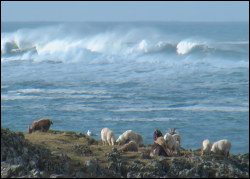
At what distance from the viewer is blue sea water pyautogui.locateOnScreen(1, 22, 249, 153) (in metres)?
29.1

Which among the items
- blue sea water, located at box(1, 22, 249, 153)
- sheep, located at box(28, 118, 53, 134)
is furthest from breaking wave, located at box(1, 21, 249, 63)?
sheep, located at box(28, 118, 53, 134)

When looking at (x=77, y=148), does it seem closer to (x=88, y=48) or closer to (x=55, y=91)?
(x=55, y=91)

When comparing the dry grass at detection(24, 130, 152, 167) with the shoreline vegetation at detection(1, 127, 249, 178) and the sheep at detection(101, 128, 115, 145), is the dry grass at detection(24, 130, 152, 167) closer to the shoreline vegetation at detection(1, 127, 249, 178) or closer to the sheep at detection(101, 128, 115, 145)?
the shoreline vegetation at detection(1, 127, 249, 178)

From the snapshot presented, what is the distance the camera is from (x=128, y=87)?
41688 millimetres

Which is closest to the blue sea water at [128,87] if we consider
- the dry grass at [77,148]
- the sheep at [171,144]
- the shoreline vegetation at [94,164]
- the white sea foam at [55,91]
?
the white sea foam at [55,91]

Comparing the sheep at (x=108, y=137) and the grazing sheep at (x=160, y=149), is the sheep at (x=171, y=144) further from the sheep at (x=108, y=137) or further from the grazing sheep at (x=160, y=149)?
the sheep at (x=108, y=137)

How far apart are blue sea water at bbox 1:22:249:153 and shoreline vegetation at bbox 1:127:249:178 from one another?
911 centimetres

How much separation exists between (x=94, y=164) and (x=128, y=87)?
27.7m

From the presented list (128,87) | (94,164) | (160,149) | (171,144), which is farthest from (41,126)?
(128,87)

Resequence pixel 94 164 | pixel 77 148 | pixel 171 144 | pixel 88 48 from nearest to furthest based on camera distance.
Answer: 1. pixel 94 164
2. pixel 77 148
3. pixel 171 144
4. pixel 88 48

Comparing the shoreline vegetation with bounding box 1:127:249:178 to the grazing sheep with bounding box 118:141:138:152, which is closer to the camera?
the shoreline vegetation with bounding box 1:127:249:178

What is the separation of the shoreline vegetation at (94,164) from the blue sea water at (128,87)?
9107mm

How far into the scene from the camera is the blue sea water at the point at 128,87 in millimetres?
29094

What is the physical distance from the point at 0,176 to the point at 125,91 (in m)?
27.0
